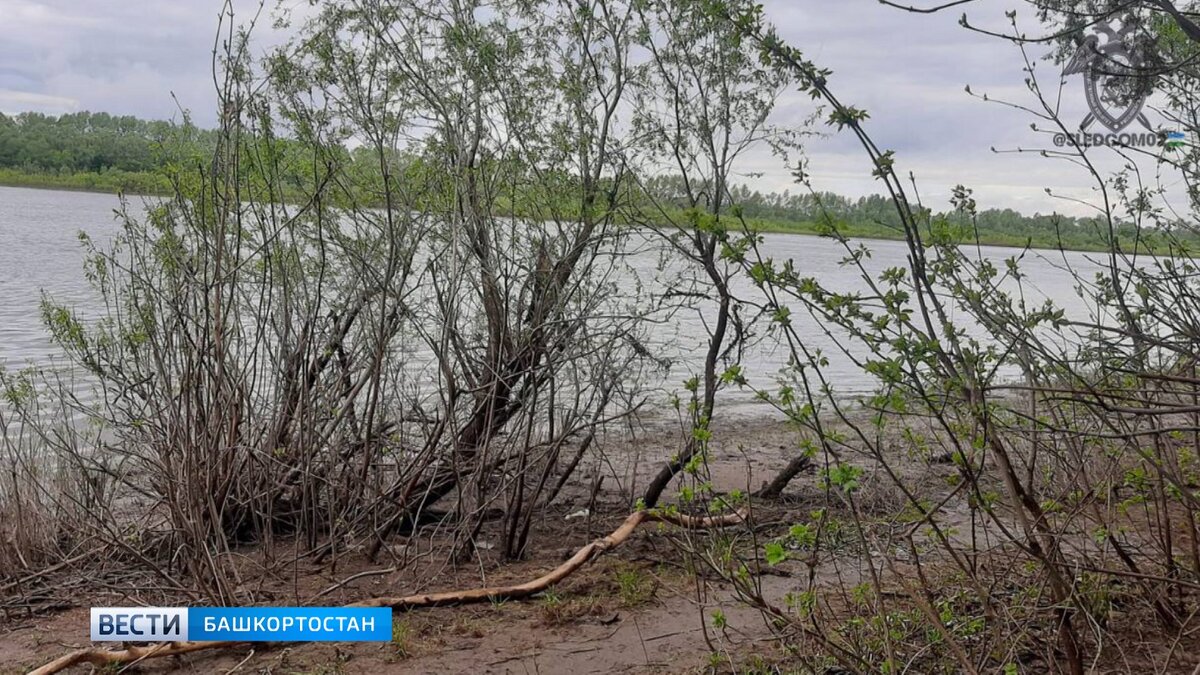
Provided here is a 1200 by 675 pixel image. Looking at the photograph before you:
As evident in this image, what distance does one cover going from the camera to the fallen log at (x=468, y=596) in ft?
15.7

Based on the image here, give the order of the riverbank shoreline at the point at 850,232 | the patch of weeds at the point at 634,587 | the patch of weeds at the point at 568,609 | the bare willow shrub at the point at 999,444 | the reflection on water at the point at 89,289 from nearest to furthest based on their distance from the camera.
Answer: the bare willow shrub at the point at 999,444, the riverbank shoreline at the point at 850,232, the patch of weeds at the point at 568,609, the patch of weeds at the point at 634,587, the reflection on water at the point at 89,289

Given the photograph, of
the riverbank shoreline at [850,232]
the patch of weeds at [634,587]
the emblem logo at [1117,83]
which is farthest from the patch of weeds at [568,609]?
the emblem logo at [1117,83]

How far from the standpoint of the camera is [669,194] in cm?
784

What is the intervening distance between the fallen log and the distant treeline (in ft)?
4.49

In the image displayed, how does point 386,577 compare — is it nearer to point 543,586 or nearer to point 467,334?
point 543,586

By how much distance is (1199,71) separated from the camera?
4375 mm

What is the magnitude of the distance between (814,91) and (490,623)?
3.79 metres

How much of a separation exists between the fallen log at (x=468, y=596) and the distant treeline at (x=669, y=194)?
137 centimetres

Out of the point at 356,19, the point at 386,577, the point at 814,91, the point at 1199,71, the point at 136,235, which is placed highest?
the point at 356,19

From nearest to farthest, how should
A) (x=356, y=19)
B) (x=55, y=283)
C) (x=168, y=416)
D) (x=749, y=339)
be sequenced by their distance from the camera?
(x=168, y=416) < (x=356, y=19) < (x=749, y=339) < (x=55, y=283)

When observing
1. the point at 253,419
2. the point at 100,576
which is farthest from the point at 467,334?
the point at 100,576

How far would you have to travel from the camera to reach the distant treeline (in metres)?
3.40

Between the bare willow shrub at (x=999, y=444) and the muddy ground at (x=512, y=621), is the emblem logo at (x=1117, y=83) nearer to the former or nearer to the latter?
the bare willow shrub at (x=999, y=444)

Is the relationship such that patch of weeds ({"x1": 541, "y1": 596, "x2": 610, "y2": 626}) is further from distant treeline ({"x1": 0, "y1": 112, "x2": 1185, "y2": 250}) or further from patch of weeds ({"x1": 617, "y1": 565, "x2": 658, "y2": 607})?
distant treeline ({"x1": 0, "y1": 112, "x2": 1185, "y2": 250})
